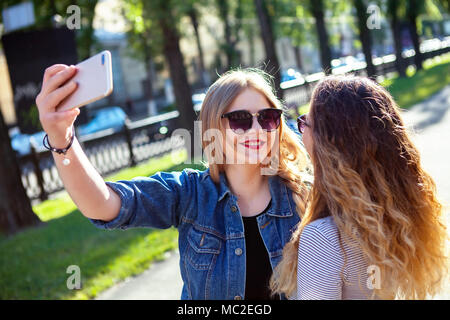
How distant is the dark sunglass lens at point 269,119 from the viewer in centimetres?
219

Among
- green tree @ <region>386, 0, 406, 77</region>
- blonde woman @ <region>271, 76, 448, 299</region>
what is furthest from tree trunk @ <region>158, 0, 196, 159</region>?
green tree @ <region>386, 0, 406, 77</region>

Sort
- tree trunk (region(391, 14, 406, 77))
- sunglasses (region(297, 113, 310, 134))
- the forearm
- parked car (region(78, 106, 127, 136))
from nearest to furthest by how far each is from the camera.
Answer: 1. the forearm
2. sunglasses (region(297, 113, 310, 134))
3. parked car (region(78, 106, 127, 136))
4. tree trunk (region(391, 14, 406, 77))

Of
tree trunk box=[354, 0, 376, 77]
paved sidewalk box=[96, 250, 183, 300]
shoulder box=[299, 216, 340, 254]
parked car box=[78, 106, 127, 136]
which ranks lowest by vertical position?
paved sidewalk box=[96, 250, 183, 300]

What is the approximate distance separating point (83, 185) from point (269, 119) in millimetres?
874

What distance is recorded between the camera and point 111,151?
13219 mm

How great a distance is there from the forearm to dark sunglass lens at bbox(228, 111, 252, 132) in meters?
0.62

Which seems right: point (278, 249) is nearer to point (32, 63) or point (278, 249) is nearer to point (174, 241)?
point (174, 241)

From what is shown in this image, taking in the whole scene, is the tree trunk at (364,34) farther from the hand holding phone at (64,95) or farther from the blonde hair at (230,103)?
the hand holding phone at (64,95)

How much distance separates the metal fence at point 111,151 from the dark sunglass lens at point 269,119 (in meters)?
9.87

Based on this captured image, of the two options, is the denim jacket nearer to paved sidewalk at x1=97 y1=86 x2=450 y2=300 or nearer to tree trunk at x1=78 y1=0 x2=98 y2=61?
paved sidewalk at x1=97 y1=86 x2=450 y2=300

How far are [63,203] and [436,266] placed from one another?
31.4 feet

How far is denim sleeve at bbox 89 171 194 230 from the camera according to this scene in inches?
75.7

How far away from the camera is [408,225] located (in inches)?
66.1
